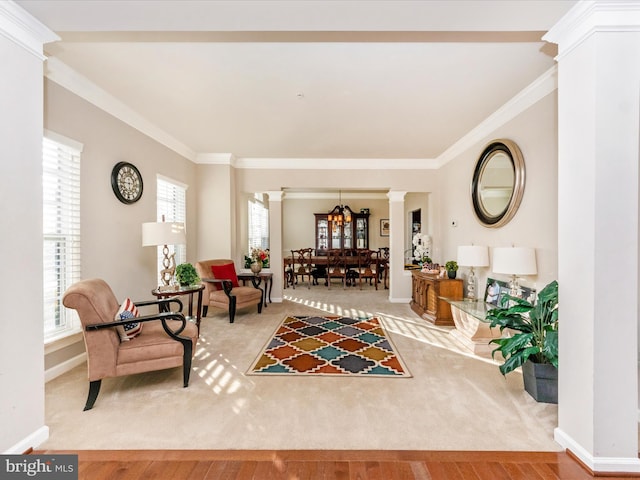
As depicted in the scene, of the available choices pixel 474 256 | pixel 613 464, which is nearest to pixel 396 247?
pixel 474 256

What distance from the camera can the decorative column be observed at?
19.2ft

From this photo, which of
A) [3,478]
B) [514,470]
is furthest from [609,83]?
[3,478]

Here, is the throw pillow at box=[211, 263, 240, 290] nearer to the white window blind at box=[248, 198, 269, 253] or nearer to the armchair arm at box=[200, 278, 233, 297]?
the armchair arm at box=[200, 278, 233, 297]

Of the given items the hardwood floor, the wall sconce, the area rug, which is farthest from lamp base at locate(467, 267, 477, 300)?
the hardwood floor

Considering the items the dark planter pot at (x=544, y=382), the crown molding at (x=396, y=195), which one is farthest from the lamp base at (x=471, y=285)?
the crown molding at (x=396, y=195)

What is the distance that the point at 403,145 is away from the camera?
15.7ft

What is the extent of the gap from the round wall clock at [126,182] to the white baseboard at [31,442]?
91.3 inches

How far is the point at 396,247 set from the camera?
5.91m

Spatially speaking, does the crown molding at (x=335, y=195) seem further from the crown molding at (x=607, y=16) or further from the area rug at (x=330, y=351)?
the crown molding at (x=607, y=16)

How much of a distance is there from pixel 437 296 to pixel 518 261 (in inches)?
62.6

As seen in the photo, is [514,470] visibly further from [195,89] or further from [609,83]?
[195,89]

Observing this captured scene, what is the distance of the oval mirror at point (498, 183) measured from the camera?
3.25 m

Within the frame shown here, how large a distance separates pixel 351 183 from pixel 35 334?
188 inches

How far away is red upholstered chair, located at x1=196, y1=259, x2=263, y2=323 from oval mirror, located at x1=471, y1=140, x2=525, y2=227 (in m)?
3.50
